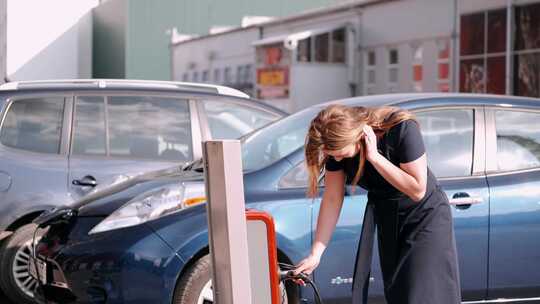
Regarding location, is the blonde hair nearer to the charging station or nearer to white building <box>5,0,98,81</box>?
the charging station

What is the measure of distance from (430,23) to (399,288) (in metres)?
18.3

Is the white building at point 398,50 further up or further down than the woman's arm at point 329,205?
further up

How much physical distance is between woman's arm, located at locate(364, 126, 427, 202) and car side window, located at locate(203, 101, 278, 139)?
376 centimetres

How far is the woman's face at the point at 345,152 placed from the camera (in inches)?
148

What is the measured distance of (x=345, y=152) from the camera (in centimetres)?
377

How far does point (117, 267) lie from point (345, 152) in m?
2.02

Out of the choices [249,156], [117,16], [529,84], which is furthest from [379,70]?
[249,156]

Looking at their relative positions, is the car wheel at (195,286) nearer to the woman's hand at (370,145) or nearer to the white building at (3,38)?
the woman's hand at (370,145)

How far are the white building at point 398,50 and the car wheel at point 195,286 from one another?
14.8 metres

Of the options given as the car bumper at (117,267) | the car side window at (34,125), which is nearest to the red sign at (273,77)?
the car side window at (34,125)

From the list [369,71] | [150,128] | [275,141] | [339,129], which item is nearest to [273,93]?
[369,71]

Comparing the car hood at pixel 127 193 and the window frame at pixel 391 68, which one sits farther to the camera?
the window frame at pixel 391 68

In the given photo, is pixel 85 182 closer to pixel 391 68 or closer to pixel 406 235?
pixel 406 235

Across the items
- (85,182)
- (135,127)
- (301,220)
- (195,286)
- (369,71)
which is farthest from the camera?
(369,71)
